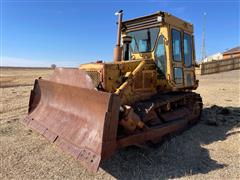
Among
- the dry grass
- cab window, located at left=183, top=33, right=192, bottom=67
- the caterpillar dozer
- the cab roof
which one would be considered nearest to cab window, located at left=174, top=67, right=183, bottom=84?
the caterpillar dozer

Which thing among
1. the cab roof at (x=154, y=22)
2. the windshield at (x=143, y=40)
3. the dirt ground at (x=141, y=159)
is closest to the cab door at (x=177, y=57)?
the cab roof at (x=154, y=22)

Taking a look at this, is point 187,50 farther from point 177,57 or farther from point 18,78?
point 18,78

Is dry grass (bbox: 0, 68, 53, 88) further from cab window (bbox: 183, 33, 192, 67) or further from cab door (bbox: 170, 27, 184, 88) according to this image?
cab door (bbox: 170, 27, 184, 88)

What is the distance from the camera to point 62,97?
5559mm

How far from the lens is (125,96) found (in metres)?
5.35

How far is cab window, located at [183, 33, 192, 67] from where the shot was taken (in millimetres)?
7350

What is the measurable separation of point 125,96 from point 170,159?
1.52 meters

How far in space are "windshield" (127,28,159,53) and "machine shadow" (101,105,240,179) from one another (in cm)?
236

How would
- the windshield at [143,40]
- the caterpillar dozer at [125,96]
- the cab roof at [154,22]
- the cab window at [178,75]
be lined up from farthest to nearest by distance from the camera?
1. the cab window at [178,75]
2. the windshield at [143,40]
3. the cab roof at [154,22]
4. the caterpillar dozer at [125,96]

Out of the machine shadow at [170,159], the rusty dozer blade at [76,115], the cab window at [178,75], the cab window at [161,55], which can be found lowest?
the machine shadow at [170,159]

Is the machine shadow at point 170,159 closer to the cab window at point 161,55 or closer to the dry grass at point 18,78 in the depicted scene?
the cab window at point 161,55

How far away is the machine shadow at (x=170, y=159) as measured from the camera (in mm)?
4332

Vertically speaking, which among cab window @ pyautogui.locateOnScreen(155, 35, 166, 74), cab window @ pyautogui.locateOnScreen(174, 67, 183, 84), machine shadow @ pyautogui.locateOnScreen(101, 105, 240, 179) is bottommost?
machine shadow @ pyautogui.locateOnScreen(101, 105, 240, 179)

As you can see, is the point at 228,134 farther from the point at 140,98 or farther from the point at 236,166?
the point at 140,98
